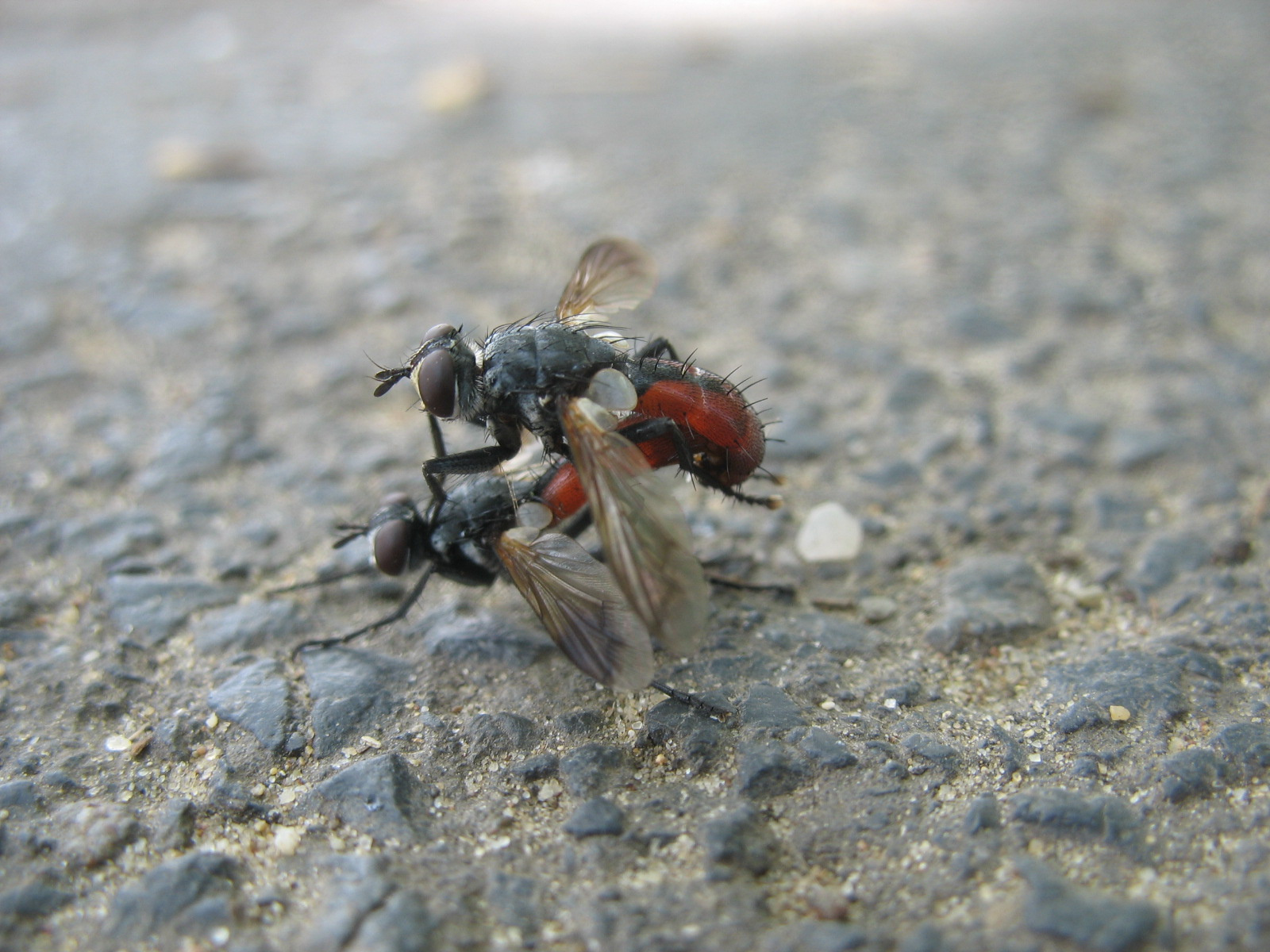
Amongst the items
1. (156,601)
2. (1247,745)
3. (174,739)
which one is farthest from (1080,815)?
(156,601)

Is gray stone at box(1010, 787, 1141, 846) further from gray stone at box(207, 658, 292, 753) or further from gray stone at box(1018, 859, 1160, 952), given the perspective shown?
gray stone at box(207, 658, 292, 753)

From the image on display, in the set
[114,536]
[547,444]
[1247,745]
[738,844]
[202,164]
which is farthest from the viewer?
[202,164]

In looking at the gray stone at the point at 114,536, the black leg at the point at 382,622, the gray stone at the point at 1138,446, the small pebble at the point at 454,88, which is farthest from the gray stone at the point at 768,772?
the small pebble at the point at 454,88

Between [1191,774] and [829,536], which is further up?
[829,536]

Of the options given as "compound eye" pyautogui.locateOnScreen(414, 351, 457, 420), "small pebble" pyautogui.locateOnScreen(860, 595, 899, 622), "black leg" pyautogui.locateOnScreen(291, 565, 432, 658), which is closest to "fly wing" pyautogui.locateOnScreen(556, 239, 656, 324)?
"compound eye" pyautogui.locateOnScreen(414, 351, 457, 420)

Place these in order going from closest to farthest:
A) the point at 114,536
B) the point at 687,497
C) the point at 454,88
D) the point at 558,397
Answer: the point at 558,397 → the point at 114,536 → the point at 687,497 → the point at 454,88

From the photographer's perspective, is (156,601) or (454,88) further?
(454,88)

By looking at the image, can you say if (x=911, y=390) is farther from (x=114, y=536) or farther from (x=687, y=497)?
(x=114, y=536)

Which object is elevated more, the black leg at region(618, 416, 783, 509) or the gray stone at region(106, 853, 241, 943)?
the black leg at region(618, 416, 783, 509)
